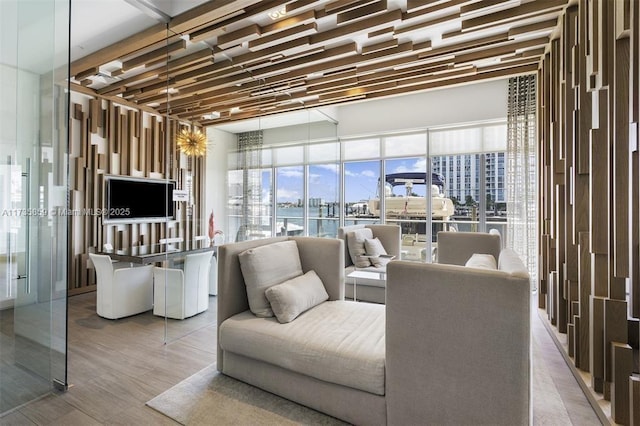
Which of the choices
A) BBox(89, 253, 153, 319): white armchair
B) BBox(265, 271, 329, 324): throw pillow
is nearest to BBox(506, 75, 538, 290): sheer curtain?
BBox(265, 271, 329, 324): throw pillow

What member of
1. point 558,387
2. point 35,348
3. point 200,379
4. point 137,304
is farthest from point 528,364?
point 137,304

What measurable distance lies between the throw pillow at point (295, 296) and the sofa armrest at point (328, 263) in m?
0.09

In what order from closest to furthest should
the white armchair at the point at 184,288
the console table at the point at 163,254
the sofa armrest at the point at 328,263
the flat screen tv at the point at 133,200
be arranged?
the sofa armrest at the point at 328,263
the console table at the point at 163,254
the white armchair at the point at 184,288
the flat screen tv at the point at 133,200

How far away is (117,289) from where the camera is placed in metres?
3.33

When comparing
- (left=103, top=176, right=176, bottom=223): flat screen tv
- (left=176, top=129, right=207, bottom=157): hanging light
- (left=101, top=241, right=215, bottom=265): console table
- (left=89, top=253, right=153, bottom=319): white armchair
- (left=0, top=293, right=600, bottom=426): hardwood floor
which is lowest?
(left=0, top=293, right=600, bottom=426): hardwood floor

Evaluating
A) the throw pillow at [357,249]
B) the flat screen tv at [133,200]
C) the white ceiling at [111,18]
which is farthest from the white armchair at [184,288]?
the white ceiling at [111,18]

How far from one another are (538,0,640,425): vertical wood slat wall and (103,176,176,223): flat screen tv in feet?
15.5

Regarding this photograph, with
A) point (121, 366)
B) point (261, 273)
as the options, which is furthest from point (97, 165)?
point (261, 273)

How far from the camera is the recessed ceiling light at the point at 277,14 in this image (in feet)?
8.80

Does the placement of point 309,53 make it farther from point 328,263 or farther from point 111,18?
point 328,263

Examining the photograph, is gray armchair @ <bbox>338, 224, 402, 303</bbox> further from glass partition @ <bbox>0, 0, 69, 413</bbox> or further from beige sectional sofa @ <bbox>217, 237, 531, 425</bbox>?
glass partition @ <bbox>0, 0, 69, 413</bbox>

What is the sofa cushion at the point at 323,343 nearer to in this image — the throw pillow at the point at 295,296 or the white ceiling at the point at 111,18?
the throw pillow at the point at 295,296

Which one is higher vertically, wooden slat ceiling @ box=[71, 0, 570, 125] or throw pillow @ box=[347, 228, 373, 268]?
wooden slat ceiling @ box=[71, 0, 570, 125]

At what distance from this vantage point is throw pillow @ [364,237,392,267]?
153 inches
